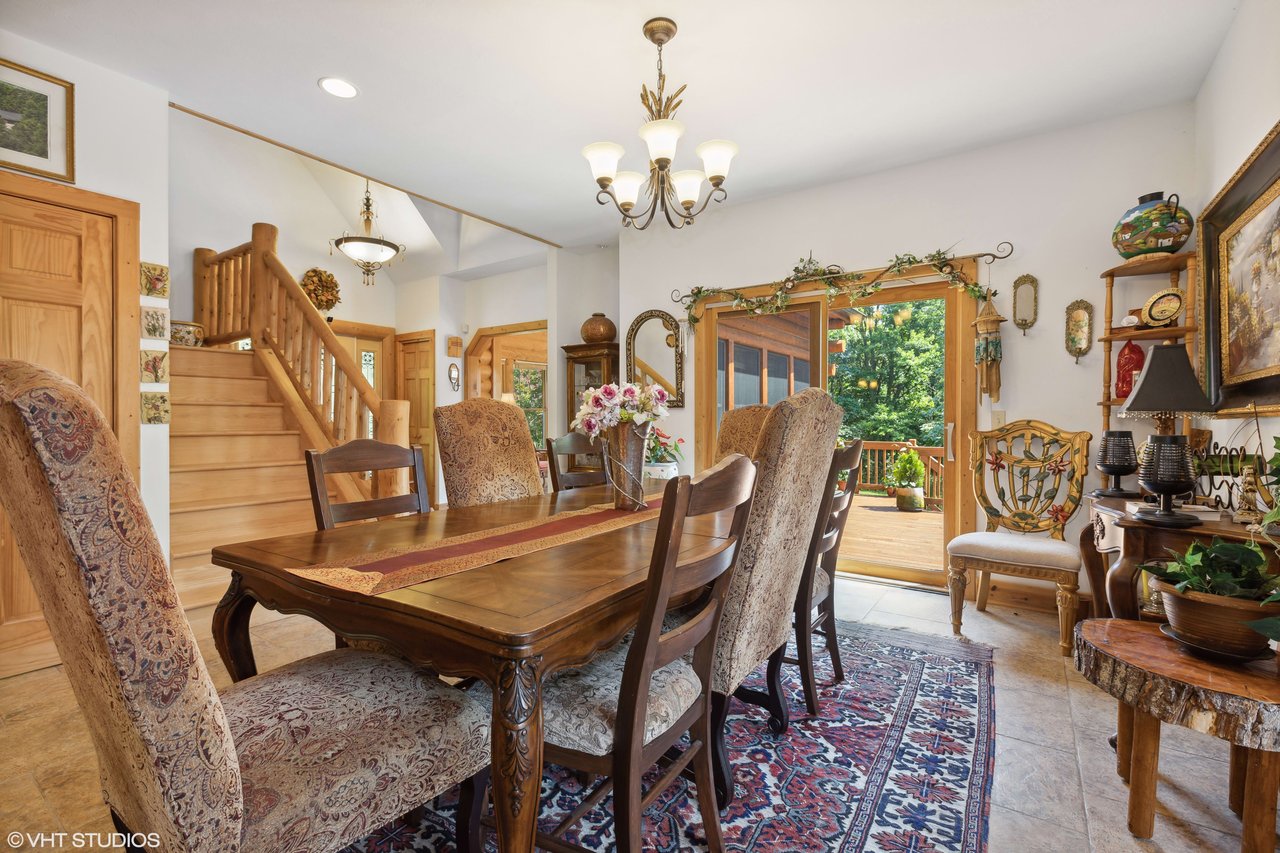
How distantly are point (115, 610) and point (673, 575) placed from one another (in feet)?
2.55

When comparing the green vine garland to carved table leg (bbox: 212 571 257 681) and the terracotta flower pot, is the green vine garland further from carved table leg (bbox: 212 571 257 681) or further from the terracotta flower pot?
carved table leg (bbox: 212 571 257 681)

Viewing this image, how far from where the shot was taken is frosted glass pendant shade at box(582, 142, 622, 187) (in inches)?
98.4

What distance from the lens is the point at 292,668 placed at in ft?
4.44

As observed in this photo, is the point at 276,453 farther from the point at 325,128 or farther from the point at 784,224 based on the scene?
the point at 784,224

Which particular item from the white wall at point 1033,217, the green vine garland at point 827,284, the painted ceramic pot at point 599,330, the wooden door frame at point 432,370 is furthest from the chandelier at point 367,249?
the white wall at point 1033,217

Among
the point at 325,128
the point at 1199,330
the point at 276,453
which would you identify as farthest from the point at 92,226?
the point at 1199,330

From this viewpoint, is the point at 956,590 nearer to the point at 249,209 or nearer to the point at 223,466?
the point at 223,466

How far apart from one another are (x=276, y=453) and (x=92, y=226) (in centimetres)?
177

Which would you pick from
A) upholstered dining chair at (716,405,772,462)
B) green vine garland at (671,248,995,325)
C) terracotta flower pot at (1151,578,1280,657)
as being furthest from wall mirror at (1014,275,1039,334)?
terracotta flower pot at (1151,578,1280,657)

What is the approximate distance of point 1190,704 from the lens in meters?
1.33

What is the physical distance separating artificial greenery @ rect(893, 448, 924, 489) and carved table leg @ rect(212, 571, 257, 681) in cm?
584

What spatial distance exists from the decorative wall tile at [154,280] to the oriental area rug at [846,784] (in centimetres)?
282

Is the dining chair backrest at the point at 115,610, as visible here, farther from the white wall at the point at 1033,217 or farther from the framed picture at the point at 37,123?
the white wall at the point at 1033,217

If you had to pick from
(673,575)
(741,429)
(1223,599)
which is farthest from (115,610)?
(741,429)
